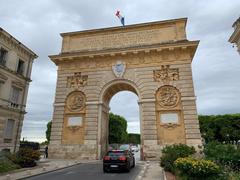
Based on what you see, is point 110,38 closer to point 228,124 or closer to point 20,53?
point 20,53

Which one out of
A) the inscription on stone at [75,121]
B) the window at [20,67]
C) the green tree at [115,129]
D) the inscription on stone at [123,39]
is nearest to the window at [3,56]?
the window at [20,67]

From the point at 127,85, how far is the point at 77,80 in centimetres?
563

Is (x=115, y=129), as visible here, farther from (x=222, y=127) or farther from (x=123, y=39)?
(x=123, y=39)

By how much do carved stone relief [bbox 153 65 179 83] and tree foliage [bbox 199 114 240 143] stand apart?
1426 centimetres

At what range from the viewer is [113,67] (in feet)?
70.4

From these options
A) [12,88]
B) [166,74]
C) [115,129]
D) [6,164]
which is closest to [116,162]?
[6,164]

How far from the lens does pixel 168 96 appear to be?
19.5 meters

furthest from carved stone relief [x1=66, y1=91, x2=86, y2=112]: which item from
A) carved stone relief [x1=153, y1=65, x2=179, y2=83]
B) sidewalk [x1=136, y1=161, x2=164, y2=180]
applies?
sidewalk [x1=136, y1=161, x2=164, y2=180]

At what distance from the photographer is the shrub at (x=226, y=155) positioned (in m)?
8.50

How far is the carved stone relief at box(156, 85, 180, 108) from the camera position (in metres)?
19.3

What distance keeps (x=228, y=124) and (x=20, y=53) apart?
31.5 meters

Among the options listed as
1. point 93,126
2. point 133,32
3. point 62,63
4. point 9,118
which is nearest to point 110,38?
point 133,32

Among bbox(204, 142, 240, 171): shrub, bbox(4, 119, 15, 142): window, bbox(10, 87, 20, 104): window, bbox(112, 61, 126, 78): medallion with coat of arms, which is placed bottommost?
bbox(204, 142, 240, 171): shrub

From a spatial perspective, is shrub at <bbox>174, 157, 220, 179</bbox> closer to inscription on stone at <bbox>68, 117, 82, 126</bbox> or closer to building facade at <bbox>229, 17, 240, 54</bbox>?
building facade at <bbox>229, 17, 240, 54</bbox>
